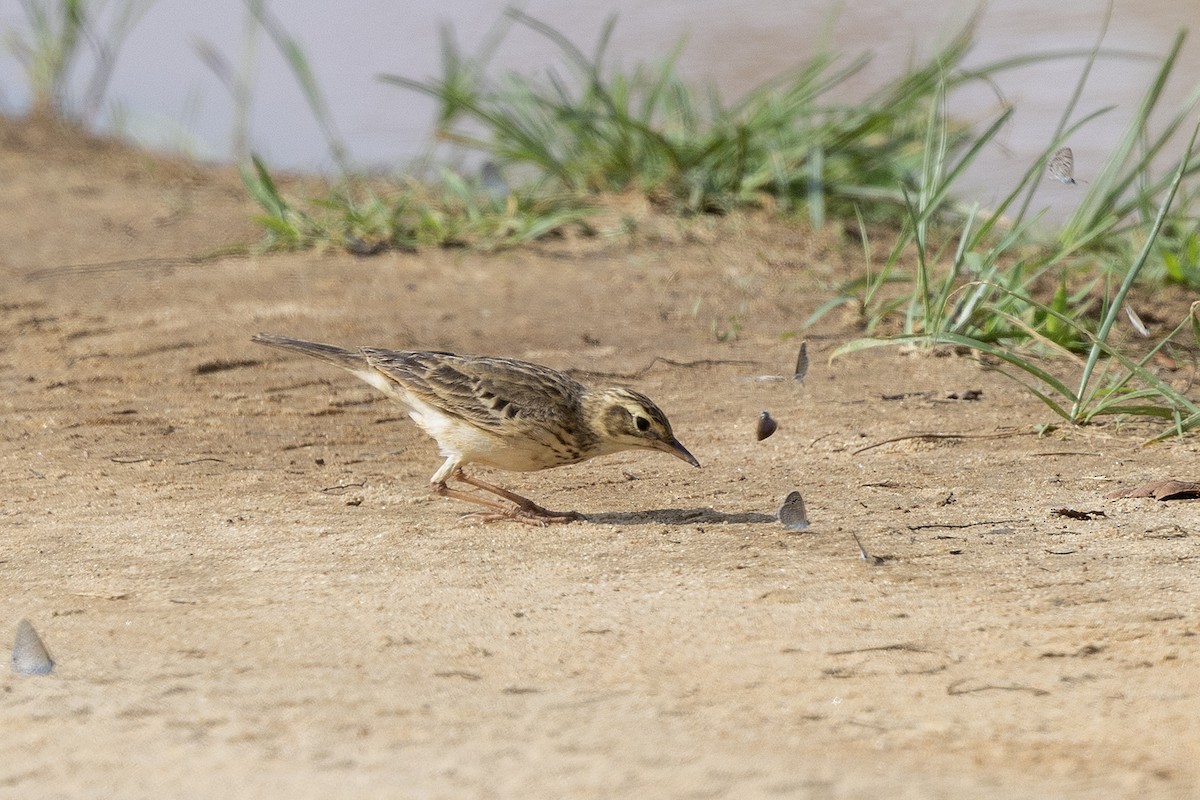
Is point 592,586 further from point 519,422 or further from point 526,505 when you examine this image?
point 519,422

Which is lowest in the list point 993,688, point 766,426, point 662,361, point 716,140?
point 993,688

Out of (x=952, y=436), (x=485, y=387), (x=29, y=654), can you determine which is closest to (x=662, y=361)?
(x=952, y=436)

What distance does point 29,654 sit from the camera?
3.35 m

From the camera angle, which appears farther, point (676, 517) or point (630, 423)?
point (630, 423)

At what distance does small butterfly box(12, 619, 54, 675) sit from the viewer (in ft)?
10.8

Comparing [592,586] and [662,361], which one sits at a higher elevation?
[662,361]

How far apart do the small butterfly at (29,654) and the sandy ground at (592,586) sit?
5 centimetres

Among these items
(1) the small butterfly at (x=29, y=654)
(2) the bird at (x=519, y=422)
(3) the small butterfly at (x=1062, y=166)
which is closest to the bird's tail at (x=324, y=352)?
(2) the bird at (x=519, y=422)

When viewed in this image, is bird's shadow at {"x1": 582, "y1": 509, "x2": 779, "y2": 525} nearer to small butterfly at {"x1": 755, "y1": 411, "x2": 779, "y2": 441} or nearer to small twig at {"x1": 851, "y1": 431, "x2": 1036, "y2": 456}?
small butterfly at {"x1": 755, "y1": 411, "x2": 779, "y2": 441}

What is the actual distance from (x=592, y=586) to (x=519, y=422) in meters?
0.96

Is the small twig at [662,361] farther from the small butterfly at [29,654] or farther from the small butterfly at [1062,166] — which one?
the small butterfly at [29,654]

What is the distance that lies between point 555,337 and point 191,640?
385cm

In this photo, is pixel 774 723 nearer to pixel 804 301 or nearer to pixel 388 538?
pixel 388 538

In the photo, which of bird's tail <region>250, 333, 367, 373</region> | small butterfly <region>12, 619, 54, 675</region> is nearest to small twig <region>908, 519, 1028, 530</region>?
bird's tail <region>250, 333, 367, 373</region>
